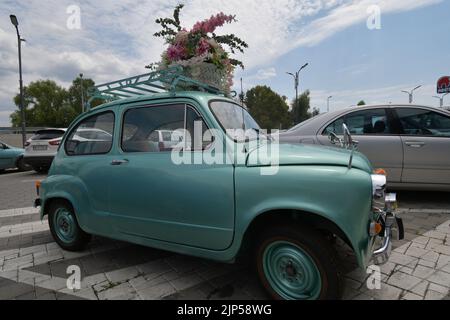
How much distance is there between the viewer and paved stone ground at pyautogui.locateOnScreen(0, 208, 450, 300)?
8.10 ft

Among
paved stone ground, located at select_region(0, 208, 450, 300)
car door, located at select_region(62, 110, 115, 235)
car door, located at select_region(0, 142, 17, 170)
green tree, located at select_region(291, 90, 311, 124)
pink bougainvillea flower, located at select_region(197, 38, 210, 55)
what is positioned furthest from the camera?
green tree, located at select_region(291, 90, 311, 124)

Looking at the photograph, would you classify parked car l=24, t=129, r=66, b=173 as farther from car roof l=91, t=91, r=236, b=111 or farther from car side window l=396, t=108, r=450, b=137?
car side window l=396, t=108, r=450, b=137

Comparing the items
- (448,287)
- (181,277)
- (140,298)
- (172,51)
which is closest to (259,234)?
(181,277)

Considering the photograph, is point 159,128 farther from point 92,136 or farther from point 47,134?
point 47,134

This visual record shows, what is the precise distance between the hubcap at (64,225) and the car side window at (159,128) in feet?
4.36

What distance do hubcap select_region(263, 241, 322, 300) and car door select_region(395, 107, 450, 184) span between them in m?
3.45

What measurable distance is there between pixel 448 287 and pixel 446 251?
0.85 m

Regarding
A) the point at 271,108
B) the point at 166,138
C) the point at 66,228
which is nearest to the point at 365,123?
the point at 166,138

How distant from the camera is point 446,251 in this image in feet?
10.2

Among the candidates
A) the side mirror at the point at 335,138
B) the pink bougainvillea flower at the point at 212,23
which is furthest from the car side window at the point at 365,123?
the pink bougainvillea flower at the point at 212,23

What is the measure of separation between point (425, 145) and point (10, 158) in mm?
13211

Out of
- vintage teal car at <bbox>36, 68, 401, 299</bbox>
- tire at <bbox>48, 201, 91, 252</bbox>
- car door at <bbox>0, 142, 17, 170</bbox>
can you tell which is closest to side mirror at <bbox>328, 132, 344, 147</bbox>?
vintage teal car at <bbox>36, 68, 401, 299</bbox>

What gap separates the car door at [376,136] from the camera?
4543mm
